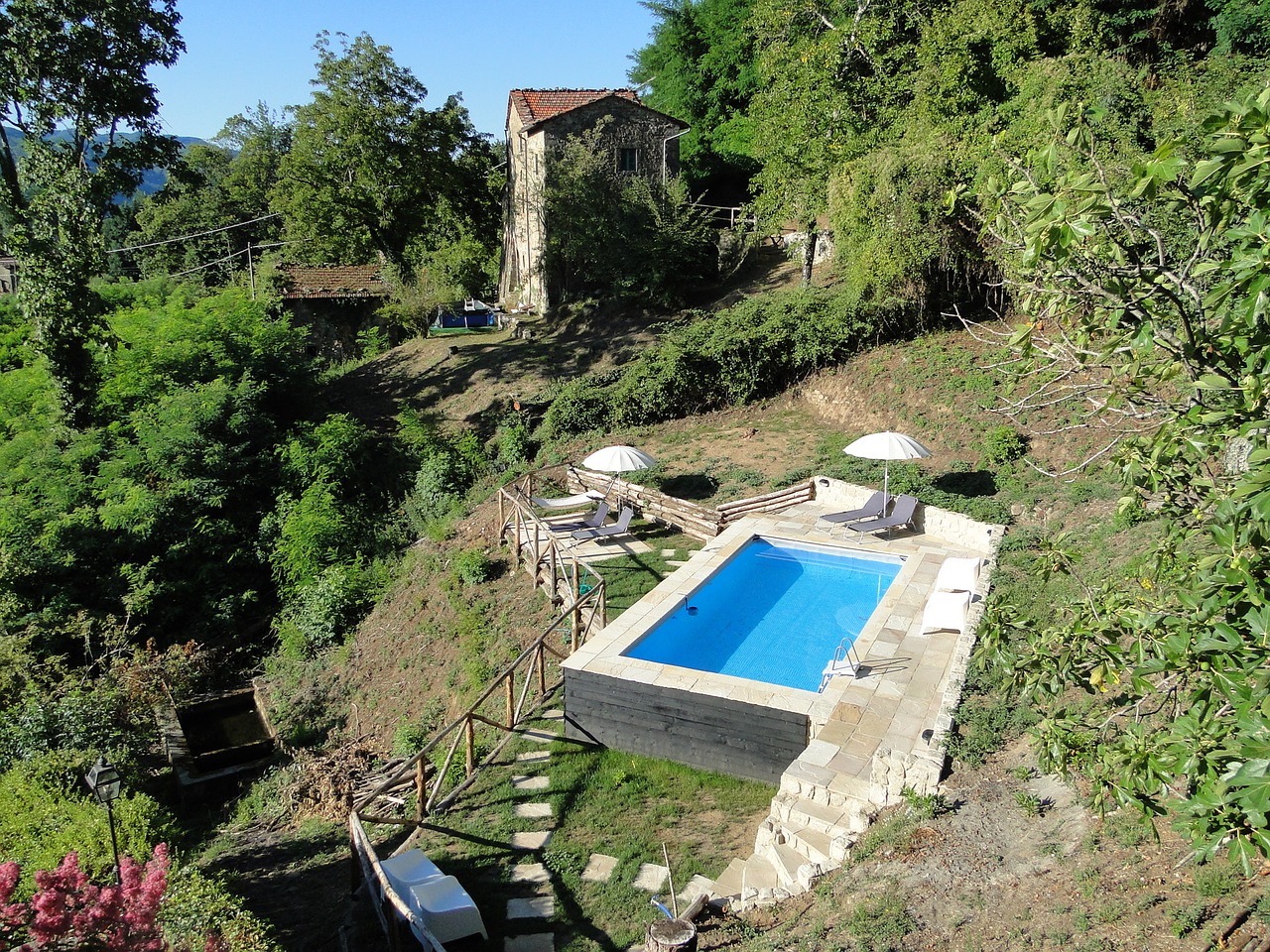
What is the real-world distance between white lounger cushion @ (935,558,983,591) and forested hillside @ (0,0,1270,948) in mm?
536

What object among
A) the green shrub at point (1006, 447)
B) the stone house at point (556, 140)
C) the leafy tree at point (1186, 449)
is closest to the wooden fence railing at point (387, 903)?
the leafy tree at point (1186, 449)

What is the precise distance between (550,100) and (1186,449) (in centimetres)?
2809

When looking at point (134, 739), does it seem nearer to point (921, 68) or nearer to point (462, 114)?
point (921, 68)

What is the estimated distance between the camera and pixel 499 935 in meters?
6.30

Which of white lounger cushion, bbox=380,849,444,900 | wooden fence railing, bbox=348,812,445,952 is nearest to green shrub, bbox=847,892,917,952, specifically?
wooden fence railing, bbox=348,812,445,952

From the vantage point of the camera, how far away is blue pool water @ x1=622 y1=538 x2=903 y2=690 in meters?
10.0

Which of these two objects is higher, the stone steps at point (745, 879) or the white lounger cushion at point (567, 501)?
the white lounger cushion at point (567, 501)

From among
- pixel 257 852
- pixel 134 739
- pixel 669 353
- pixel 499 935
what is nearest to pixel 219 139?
pixel 669 353

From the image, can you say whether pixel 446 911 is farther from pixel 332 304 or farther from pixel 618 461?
pixel 332 304

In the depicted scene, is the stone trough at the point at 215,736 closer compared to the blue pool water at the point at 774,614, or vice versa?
the blue pool water at the point at 774,614

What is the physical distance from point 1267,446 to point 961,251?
627 inches

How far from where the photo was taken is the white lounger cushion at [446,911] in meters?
5.96

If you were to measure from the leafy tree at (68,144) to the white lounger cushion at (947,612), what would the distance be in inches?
832

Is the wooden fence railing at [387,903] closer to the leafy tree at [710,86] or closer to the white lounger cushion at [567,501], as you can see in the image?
the white lounger cushion at [567,501]
